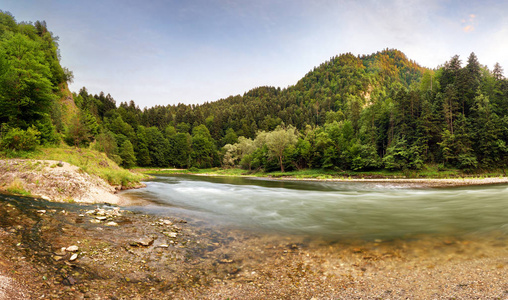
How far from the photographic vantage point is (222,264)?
6.31 metres

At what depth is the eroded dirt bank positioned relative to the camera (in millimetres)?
4575

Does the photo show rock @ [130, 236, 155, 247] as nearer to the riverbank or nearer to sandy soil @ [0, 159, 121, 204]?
sandy soil @ [0, 159, 121, 204]

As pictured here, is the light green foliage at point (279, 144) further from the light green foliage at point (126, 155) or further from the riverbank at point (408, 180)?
Answer: the light green foliage at point (126, 155)

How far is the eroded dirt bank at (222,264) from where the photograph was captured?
15.0 ft

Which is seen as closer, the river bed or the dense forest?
the river bed

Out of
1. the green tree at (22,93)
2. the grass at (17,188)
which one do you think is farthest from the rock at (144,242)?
the green tree at (22,93)

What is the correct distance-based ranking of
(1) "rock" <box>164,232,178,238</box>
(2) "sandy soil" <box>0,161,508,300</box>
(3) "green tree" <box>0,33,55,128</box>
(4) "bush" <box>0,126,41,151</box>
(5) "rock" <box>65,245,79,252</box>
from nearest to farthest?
(2) "sandy soil" <box>0,161,508,300</box> → (5) "rock" <box>65,245,79,252</box> → (1) "rock" <box>164,232,178,238</box> → (4) "bush" <box>0,126,41,151</box> → (3) "green tree" <box>0,33,55,128</box>

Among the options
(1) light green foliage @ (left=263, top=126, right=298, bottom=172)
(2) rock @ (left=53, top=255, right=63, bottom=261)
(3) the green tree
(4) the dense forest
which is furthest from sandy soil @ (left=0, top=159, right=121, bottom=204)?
(1) light green foliage @ (left=263, top=126, right=298, bottom=172)

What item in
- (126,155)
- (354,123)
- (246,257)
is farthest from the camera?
(126,155)

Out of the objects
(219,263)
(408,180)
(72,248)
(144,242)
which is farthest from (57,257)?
(408,180)

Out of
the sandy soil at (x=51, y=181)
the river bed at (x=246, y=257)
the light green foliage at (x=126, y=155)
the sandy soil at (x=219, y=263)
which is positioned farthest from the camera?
the light green foliage at (x=126, y=155)

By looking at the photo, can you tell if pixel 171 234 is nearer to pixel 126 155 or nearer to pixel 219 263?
pixel 219 263

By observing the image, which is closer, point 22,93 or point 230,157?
point 22,93

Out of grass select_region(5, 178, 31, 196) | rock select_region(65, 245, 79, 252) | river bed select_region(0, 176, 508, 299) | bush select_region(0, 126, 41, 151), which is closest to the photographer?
river bed select_region(0, 176, 508, 299)
